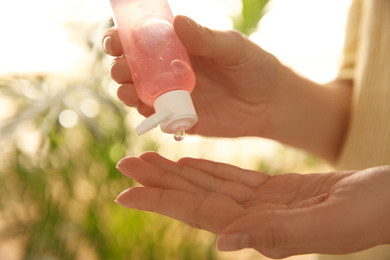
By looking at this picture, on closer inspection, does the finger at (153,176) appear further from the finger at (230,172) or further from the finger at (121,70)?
the finger at (121,70)

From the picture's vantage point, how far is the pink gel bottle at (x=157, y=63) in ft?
1.91

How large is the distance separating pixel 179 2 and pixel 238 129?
39.2 inches

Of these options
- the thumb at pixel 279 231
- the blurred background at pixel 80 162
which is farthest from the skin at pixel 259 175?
the blurred background at pixel 80 162

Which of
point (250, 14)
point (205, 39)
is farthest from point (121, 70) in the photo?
point (250, 14)

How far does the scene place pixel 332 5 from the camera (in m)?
2.52

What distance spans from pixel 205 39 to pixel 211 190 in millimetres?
236

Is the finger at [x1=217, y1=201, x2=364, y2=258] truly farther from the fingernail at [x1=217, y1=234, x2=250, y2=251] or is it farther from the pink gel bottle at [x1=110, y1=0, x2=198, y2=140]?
the pink gel bottle at [x1=110, y1=0, x2=198, y2=140]

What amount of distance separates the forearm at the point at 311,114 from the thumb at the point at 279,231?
46 centimetres

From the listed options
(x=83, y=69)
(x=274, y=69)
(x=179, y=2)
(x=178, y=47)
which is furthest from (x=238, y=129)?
(x=179, y=2)

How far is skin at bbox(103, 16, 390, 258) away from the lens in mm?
454

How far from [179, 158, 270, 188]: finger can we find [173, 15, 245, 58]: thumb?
7.1 inches

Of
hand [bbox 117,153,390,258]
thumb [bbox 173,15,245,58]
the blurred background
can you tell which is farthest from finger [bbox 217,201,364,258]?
the blurred background

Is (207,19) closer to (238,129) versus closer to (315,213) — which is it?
(238,129)

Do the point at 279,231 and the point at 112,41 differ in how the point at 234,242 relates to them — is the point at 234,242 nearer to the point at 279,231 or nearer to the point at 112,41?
the point at 279,231
